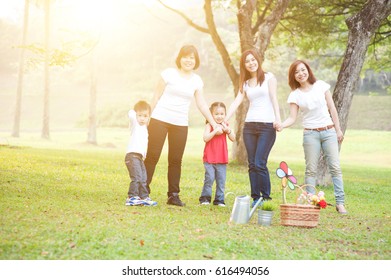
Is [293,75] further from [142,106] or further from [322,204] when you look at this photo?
[142,106]

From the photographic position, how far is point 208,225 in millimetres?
6223

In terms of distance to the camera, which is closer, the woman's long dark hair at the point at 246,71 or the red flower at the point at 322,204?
the red flower at the point at 322,204

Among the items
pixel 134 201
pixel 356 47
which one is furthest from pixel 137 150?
pixel 356 47

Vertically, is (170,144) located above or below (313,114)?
below

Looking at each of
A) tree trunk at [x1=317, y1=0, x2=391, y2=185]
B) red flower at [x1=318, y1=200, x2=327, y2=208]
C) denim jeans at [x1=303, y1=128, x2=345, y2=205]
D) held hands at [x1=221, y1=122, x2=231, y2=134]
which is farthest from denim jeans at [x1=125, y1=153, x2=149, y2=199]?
tree trunk at [x1=317, y1=0, x2=391, y2=185]

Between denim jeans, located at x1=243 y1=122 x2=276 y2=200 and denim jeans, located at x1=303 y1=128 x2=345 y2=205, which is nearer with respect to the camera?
denim jeans, located at x1=303 y1=128 x2=345 y2=205

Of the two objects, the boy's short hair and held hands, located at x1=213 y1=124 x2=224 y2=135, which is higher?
the boy's short hair

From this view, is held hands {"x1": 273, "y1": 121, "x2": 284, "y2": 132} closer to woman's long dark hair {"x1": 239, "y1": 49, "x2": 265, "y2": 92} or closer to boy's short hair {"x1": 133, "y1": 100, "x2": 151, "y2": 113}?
woman's long dark hair {"x1": 239, "y1": 49, "x2": 265, "y2": 92}

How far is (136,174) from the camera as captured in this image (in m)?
7.40

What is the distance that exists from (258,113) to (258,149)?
49 cm

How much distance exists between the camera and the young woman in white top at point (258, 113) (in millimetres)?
7523

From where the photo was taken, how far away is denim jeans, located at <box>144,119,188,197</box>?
744 cm

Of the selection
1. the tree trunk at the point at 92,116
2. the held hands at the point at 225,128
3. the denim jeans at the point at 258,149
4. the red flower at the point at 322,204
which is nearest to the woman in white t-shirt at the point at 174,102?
the held hands at the point at 225,128

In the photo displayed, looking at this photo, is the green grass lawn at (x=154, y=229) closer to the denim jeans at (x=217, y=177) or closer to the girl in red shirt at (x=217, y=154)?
the denim jeans at (x=217, y=177)
